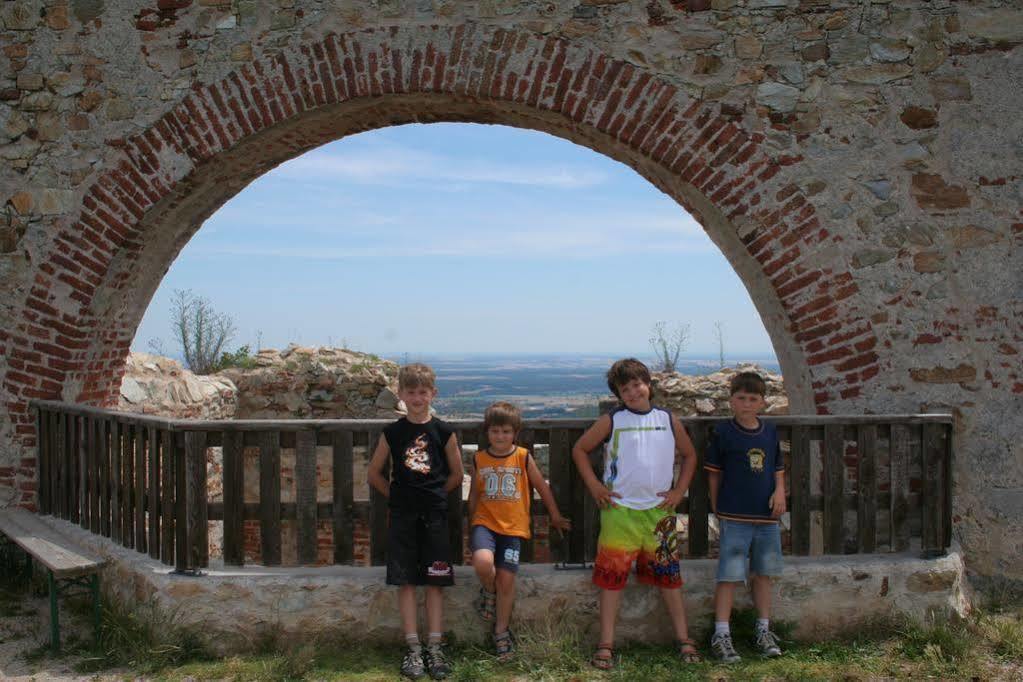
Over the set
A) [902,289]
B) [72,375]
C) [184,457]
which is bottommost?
[184,457]

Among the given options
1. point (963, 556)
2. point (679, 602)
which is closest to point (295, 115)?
point (679, 602)

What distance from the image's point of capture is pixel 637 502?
13.2 ft

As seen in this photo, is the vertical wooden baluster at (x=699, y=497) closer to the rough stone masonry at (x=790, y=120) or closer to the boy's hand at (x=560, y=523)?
the boy's hand at (x=560, y=523)

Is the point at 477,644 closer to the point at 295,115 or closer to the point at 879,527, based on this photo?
the point at 879,527

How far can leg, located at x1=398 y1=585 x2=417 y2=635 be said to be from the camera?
404 centimetres

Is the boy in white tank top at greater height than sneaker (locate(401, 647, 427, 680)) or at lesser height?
greater

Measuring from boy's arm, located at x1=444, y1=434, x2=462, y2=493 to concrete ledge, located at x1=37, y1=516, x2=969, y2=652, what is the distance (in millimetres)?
503

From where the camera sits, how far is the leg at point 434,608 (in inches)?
159

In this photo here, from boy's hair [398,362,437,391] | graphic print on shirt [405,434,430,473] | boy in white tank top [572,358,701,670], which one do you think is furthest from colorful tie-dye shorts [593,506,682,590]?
boy's hair [398,362,437,391]

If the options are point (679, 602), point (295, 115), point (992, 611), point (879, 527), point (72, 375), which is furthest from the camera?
point (72, 375)

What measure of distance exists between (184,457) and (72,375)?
7.53ft

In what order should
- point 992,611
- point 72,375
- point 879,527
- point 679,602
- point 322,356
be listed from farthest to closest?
point 322,356 < point 72,375 < point 992,611 < point 879,527 < point 679,602

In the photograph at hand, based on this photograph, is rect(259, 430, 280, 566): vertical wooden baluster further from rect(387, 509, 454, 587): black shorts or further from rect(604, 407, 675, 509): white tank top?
rect(604, 407, 675, 509): white tank top

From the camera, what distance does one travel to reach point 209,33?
222 inches
